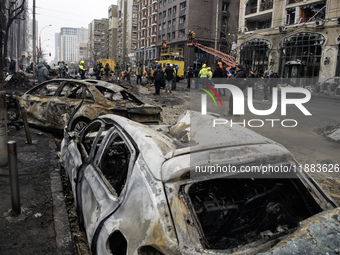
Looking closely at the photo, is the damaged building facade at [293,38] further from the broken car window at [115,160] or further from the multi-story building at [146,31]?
the multi-story building at [146,31]

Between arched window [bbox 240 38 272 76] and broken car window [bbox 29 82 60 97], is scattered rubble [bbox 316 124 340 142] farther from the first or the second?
arched window [bbox 240 38 272 76]

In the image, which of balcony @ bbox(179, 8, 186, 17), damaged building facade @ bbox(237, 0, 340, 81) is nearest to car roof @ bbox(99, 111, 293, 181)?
damaged building facade @ bbox(237, 0, 340, 81)

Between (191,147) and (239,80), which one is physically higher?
(239,80)

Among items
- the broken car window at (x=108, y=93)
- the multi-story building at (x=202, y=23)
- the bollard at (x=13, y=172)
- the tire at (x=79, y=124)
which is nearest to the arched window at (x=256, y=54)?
the multi-story building at (x=202, y=23)

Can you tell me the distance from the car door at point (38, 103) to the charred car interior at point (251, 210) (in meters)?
6.12

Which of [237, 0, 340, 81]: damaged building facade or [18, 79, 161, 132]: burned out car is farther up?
[237, 0, 340, 81]: damaged building facade

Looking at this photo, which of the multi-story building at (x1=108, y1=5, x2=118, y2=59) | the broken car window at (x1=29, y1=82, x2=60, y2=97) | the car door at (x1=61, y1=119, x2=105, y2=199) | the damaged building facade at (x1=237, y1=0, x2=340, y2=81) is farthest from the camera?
the multi-story building at (x1=108, y1=5, x2=118, y2=59)

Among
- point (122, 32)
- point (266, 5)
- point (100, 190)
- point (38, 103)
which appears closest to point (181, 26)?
point (266, 5)

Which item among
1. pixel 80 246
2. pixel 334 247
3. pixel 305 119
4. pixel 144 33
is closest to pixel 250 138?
pixel 334 247

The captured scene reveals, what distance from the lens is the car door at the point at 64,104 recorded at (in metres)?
7.45

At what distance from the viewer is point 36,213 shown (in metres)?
3.99

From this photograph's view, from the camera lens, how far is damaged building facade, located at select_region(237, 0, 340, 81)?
89.6ft

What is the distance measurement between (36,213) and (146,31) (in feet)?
266

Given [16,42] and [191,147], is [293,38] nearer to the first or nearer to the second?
[191,147]
